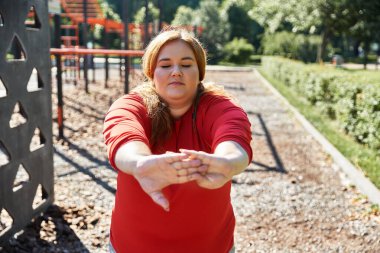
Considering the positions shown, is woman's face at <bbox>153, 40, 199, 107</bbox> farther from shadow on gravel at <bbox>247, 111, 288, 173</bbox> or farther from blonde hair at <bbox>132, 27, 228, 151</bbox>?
shadow on gravel at <bbox>247, 111, 288, 173</bbox>

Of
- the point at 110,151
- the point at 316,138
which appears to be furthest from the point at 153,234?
the point at 316,138

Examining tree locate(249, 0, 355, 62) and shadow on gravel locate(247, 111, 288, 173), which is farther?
tree locate(249, 0, 355, 62)

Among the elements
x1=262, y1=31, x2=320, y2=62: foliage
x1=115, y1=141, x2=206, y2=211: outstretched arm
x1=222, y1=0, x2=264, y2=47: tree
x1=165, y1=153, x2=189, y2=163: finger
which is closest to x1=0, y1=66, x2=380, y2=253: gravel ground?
x1=115, y1=141, x2=206, y2=211: outstretched arm

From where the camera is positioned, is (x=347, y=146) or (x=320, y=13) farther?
(x=320, y=13)

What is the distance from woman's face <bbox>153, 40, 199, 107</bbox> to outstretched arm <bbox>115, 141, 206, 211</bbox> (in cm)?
43

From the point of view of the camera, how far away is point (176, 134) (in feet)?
5.70

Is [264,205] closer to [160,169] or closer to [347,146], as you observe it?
[347,146]

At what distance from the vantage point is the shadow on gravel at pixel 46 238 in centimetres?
348

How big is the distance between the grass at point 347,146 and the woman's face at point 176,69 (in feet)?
13.2

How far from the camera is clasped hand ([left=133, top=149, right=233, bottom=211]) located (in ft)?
4.08

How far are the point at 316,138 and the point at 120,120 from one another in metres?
6.71

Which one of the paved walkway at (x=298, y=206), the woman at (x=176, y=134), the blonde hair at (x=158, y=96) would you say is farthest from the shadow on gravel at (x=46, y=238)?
the blonde hair at (x=158, y=96)

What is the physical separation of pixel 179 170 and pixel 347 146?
6.20 metres

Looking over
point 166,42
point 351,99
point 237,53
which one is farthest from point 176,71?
point 237,53
